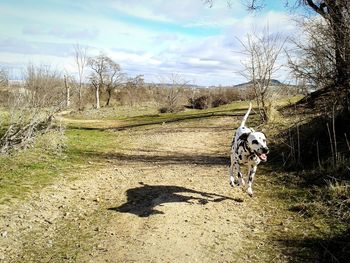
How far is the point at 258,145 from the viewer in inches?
285

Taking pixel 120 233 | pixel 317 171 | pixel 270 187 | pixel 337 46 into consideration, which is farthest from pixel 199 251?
pixel 337 46

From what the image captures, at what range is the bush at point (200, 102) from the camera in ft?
157

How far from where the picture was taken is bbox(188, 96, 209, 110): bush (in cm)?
4771

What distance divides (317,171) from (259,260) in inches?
171

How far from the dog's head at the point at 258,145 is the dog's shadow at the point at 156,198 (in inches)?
52.3

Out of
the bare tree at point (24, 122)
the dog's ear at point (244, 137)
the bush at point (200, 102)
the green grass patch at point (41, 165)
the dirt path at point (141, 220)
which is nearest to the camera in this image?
the dirt path at point (141, 220)

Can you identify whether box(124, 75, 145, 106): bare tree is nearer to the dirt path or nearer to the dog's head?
the dirt path

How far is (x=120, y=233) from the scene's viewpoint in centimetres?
654

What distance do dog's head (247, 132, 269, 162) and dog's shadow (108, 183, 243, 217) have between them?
4.36 feet

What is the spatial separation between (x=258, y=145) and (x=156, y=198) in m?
2.49

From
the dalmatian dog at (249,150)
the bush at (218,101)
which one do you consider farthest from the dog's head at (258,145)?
the bush at (218,101)

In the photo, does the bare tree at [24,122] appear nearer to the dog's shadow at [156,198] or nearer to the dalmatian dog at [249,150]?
the dog's shadow at [156,198]

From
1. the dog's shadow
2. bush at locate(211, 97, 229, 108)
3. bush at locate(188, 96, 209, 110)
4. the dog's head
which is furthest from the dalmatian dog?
bush at locate(188, 96, 209, 110)

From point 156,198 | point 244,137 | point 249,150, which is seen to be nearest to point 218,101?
point 244,137
